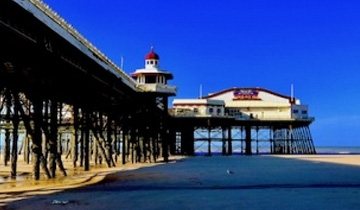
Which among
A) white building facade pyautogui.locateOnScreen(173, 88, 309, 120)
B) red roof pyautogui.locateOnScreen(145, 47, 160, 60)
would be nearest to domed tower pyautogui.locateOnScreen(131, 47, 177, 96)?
red roof pyautogui.locateOnScreen(145, 47, 160, 60)

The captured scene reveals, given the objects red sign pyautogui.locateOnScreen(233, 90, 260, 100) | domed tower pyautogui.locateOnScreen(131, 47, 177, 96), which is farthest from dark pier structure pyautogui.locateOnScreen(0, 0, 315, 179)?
red sign pyautogui.locateOnScreen(233, 90, 260, 100)

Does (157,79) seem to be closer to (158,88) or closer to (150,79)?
(150,79)

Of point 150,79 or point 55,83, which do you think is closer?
point 55,83

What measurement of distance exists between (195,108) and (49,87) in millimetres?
49091

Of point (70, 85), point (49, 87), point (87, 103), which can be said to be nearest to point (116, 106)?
point (87, 103)

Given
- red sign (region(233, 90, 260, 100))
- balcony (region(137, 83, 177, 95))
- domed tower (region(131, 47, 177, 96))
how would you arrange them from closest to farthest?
balcony (region(137, 83, 177, 95)), domed tower (region(131, 47, 177, 96)), red sign (region(233, 90, 260, 100))

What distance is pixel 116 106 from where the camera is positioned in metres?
45.8

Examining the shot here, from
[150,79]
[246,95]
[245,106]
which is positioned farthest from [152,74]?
[246,95]

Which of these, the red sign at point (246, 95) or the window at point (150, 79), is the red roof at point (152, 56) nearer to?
the window at point (150, 79)

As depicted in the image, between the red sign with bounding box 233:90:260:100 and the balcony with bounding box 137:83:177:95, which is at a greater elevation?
the red sign with bounding box 233:90:260:100

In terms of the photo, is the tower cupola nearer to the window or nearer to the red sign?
the window

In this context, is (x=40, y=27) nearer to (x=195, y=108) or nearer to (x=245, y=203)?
(x=245, y=203)

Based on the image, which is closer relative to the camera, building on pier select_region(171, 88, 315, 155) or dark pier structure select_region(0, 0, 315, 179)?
dark pier structure select_region(0, 0, 315, 179)

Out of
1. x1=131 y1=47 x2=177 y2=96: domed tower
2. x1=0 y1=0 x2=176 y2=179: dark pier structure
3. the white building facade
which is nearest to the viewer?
x1=0 y1=0 x2=176 y2=179: dark pier structure
